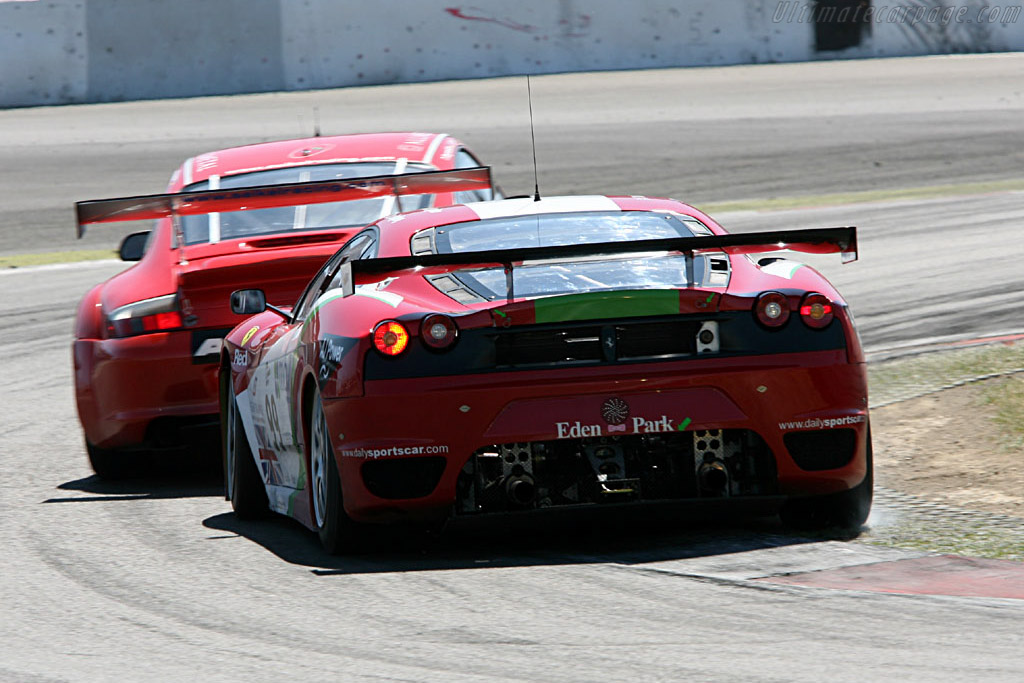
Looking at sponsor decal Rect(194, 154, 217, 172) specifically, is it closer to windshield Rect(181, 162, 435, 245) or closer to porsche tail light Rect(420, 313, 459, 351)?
windshield Rect(181, 162, 435, 245)

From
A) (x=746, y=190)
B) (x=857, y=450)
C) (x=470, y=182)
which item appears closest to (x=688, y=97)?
(x=746, y=190)

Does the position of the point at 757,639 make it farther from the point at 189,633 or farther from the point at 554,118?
the point at 554,118

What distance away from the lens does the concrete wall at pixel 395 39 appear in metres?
27.2

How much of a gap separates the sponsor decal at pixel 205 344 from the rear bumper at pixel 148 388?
21 mm

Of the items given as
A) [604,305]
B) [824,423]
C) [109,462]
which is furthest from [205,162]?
[824,423]

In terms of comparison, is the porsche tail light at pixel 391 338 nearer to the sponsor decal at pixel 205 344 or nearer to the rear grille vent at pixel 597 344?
the rear grille vent at pixel 597 344

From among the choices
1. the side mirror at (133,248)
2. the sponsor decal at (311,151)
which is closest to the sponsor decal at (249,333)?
the side mirror at (133,248)

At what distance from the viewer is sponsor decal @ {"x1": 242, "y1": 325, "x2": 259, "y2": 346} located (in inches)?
284

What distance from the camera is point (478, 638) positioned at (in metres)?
4.67

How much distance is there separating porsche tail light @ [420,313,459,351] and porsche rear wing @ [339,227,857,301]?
0.59 ft

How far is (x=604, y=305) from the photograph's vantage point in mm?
5594

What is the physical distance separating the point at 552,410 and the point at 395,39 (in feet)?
77.5

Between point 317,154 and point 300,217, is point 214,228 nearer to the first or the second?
point 300,217

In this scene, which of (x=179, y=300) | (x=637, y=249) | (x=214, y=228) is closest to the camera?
(x=637, y=249)
